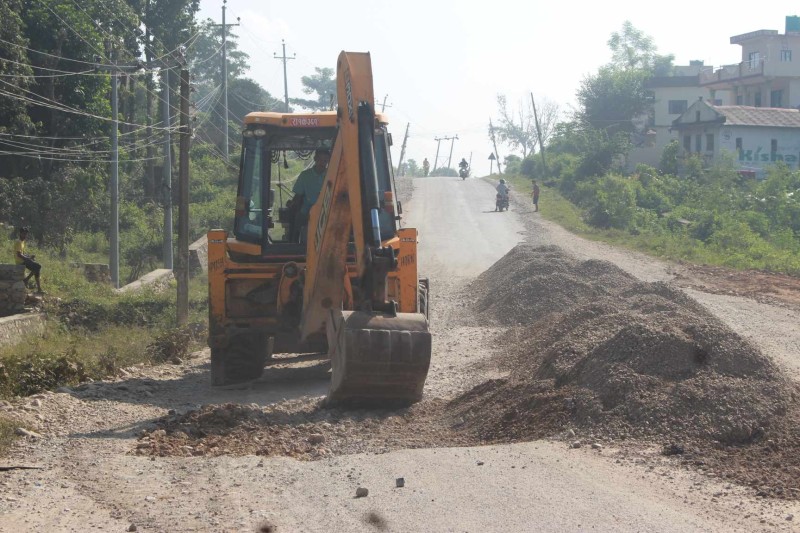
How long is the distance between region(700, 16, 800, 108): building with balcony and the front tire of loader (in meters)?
64.2

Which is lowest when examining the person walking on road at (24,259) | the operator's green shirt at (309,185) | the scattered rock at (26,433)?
the scattered rock at (26,433)

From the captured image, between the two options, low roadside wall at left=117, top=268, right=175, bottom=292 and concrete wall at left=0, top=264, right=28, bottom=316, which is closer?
concrete wall at left=0, top=264, right=28, bottom=316

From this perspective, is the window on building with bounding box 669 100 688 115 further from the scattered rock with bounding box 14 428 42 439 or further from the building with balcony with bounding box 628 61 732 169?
the scattered rock with bounding box 14 428 42 439

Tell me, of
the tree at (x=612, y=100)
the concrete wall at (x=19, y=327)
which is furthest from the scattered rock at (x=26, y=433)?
the tree at (x=612, y=100)

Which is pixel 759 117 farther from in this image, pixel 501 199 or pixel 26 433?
pixel 26 433

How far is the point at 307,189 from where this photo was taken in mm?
11656

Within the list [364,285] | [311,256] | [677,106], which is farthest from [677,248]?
[677,106]

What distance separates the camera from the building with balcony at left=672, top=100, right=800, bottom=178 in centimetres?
5709

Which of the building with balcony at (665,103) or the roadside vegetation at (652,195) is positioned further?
the building with balcony at (665,103)

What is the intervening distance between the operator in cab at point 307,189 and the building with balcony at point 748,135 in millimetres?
47946

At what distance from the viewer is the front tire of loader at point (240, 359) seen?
12.0 metres

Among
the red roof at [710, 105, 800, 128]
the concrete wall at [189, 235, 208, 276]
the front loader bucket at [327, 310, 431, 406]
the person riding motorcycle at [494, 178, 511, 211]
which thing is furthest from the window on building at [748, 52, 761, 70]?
the front loader bucket at [327, 310, 431, 406]

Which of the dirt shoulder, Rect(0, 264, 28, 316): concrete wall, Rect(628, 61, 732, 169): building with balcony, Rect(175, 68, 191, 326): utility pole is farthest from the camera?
Rect(628, 61, 732, 169): building with balcony

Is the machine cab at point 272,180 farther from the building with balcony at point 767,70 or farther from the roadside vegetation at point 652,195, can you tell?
the building with balcony at point 767,70
